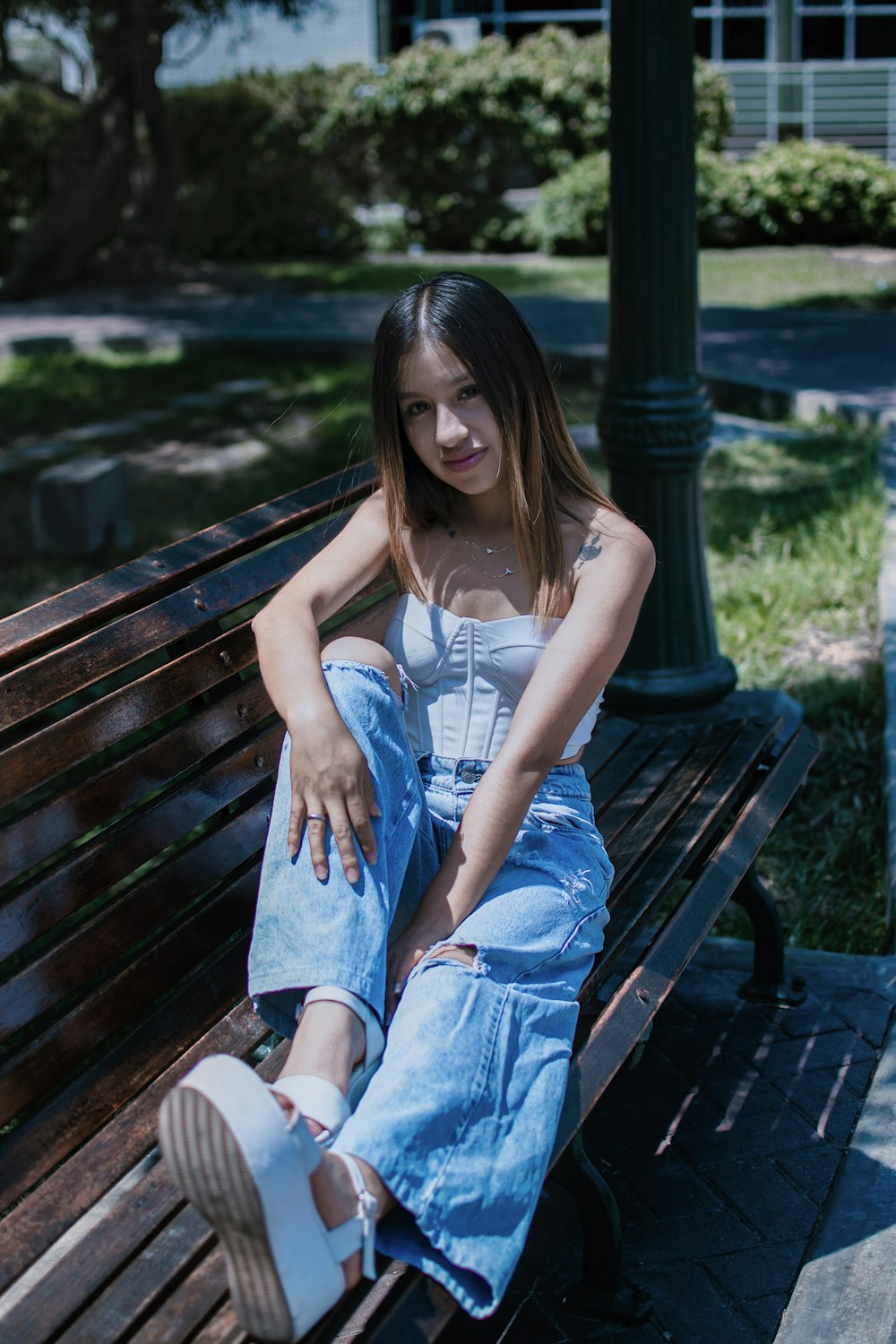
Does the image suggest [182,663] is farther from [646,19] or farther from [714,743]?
[646,19]

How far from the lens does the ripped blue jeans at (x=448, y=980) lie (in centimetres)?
196

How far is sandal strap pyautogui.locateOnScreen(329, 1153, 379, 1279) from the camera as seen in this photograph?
6.07 feet

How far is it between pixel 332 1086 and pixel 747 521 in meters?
5.05

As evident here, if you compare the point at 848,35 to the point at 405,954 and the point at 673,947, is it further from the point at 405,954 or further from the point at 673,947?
the point at 405,954

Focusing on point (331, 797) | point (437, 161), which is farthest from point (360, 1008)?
point (437, 161)

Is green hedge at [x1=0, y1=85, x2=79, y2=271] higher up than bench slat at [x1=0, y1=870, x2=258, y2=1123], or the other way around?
green hedge at [x1=0, y1=85, x2=79, y2=271]

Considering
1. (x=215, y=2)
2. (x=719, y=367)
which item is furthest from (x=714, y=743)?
(x=215, y=2)

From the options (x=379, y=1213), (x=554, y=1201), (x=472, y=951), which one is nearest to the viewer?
(x=379, y=1213)

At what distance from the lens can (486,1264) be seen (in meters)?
1.95

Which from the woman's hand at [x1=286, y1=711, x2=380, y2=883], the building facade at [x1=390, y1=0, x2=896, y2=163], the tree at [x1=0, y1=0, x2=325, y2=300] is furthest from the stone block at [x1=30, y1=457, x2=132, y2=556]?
the building facade at [x1=390, y1=0, x2=896, y2=163]

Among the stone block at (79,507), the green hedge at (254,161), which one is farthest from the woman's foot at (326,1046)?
the green hedge at (254,161)

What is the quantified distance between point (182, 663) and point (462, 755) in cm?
53

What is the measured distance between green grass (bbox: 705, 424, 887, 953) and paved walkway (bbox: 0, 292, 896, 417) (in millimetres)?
1644

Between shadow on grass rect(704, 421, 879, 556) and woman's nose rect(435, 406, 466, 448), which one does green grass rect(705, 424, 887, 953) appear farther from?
woman's nose rect(435, 406, 466, 448)
